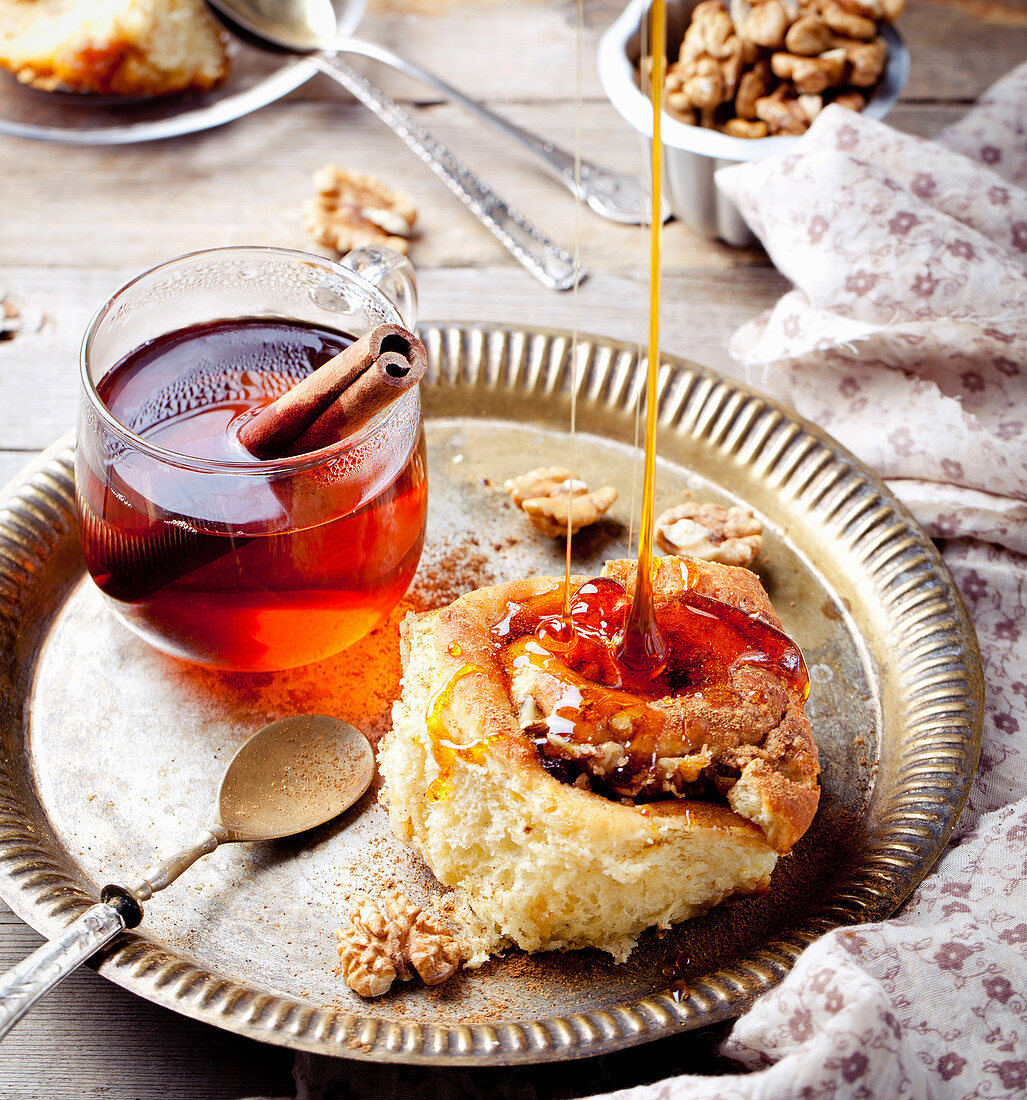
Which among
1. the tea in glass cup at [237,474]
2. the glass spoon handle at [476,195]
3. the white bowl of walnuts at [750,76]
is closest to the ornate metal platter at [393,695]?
the tea in glass cup at [237,474]

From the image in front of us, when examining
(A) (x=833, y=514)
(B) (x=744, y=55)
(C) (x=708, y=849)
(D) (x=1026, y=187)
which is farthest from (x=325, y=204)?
(C) (x=708, y=849)

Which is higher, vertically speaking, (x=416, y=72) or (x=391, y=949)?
(x=416, y=72)

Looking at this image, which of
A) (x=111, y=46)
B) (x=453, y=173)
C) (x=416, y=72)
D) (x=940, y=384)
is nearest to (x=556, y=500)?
(x=940, y=384)

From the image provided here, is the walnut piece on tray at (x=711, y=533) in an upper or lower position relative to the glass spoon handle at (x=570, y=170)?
Result: lower

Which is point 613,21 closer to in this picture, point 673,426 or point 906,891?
point 673,426

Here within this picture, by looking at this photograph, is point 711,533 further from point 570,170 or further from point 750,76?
point 570,170

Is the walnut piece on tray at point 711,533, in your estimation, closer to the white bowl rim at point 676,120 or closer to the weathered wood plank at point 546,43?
the white bowl rim at point 676,120
